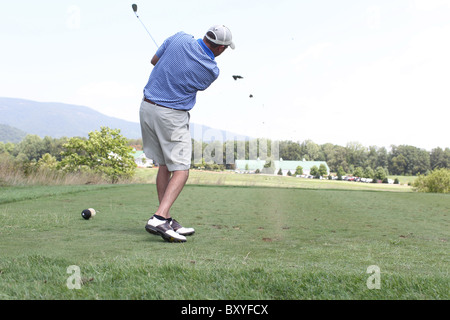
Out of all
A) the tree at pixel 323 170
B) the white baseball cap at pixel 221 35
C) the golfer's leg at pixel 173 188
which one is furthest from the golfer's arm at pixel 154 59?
the tree at pixel 323 170

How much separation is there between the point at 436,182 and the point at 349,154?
72283mm

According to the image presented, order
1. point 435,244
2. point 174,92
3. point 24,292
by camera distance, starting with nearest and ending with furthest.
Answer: point 24,292 → point 435,244 → point 174,92

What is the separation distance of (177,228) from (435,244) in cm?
226

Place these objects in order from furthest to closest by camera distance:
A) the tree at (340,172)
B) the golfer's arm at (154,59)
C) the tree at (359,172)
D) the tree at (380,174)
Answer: the tree at (340,172) < the tree at (359,172) < the tree at (380,174) < the golfer's arm at (154,59)

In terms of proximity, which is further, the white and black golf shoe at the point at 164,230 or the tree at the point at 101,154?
the tree at the point at 101,154

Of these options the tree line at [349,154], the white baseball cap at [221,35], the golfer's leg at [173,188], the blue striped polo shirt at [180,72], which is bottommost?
the golfer's leg at [173,188]

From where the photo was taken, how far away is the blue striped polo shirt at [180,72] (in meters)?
3.73

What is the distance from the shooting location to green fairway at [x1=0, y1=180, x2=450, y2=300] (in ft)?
5.96

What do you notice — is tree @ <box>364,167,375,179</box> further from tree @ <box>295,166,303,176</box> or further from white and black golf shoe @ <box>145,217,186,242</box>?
white and black golf shoe @ <box>145,217,186,242</box>

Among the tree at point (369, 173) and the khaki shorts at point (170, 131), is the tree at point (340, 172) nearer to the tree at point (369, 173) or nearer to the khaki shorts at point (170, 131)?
the tree at point (369, 173)

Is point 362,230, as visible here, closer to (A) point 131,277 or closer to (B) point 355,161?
(A) point 131,277

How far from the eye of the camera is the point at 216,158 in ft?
209

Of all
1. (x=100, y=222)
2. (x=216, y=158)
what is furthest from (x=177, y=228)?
(x=216, y=158)

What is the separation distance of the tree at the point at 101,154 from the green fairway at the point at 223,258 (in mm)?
26840
